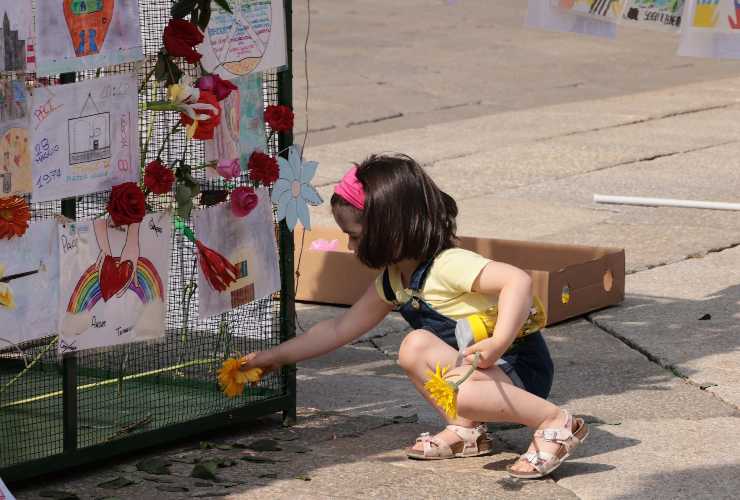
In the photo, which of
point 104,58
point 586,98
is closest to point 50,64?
point 104,58

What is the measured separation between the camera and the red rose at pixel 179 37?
4.00 metres

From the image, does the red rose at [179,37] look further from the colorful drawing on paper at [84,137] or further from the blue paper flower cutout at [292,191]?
the blue paper flower cutout at [292,191]

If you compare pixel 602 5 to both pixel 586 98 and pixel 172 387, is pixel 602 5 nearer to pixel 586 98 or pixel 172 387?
pixel 172 387

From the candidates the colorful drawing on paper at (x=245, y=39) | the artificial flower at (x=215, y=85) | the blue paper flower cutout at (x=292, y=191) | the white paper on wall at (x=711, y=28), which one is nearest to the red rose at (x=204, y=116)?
the artificial flower at (x=215, y=85)

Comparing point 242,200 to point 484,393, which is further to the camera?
point 242,200

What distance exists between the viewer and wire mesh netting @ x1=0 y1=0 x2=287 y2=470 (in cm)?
409

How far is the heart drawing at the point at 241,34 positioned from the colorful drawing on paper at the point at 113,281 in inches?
20.1

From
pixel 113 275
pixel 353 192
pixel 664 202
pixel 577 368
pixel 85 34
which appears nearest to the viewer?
pixel 85 34

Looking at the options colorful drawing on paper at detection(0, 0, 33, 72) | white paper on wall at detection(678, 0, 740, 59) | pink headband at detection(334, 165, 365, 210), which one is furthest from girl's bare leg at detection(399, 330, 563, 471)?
white paper on wall at detection(678, 0, 740, 59)

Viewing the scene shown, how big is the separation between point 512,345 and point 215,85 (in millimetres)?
1167

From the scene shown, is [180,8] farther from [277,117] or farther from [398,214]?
[398,214]

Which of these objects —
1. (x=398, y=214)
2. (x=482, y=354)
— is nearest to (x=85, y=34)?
(x=398, y=214)

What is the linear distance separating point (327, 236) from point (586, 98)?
7239 mm

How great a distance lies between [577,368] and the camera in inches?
210
